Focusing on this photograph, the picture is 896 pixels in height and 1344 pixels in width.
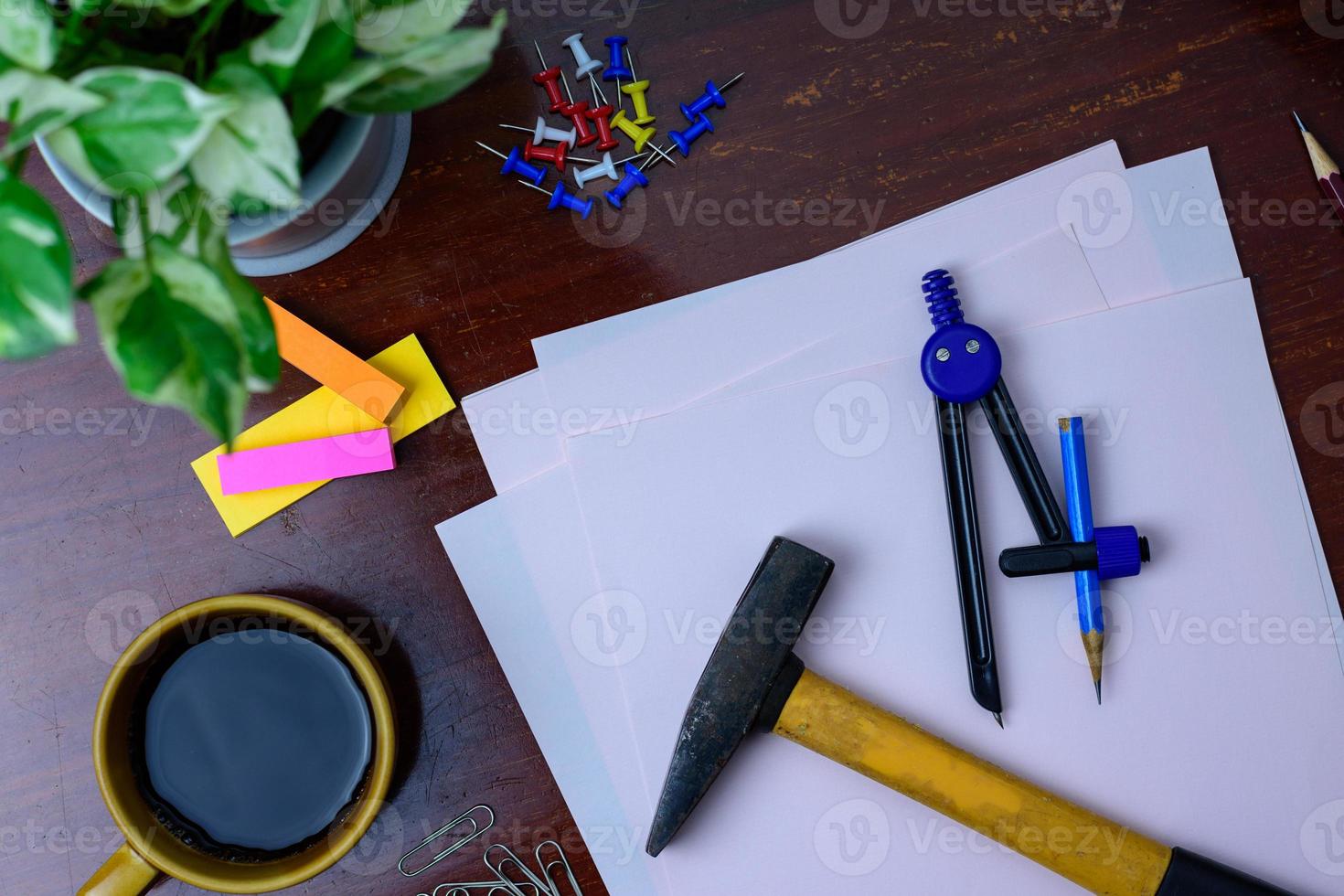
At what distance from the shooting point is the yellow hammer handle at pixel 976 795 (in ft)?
2.64

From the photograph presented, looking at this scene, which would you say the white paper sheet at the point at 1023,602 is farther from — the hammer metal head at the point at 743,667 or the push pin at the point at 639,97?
the push pin at the point at 639,97

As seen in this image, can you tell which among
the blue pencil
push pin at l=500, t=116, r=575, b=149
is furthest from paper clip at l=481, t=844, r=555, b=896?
push pin at l=500, t=116, r=575, b=149

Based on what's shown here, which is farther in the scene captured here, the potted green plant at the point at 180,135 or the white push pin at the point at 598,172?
the white push pin at the point at 598,172

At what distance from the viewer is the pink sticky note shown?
84cm

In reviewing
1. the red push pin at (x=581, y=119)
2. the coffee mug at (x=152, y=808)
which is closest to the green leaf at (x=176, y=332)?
the coffee mug at (x=152, y=808)

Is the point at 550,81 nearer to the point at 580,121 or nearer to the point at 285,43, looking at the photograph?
the point at 580,121

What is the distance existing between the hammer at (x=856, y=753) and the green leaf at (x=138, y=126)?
1.80ft

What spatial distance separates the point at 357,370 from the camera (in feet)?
2.73

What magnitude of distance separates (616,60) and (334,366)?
37 centimetres

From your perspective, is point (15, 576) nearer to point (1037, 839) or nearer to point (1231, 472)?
point (1037, 839)

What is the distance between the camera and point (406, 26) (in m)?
0.50

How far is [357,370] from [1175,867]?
816mm

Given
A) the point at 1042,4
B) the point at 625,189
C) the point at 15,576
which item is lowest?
the point at 15,576

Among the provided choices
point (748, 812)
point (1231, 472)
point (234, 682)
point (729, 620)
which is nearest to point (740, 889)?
point (748, 812)
